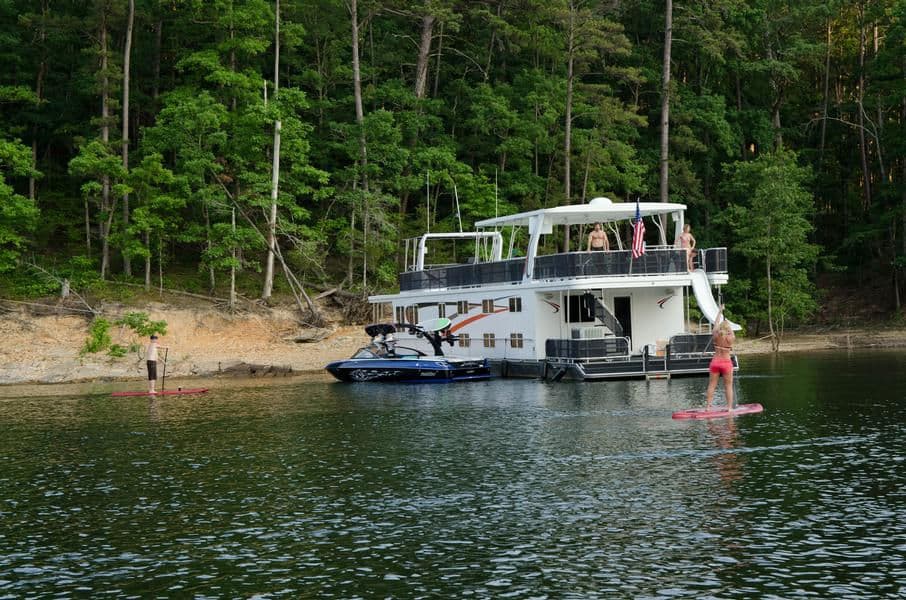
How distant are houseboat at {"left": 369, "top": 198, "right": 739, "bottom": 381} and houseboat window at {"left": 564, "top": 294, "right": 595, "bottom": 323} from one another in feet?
0.12

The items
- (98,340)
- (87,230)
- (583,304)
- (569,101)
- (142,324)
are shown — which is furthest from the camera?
(569,101)

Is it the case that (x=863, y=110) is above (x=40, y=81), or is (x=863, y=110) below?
above

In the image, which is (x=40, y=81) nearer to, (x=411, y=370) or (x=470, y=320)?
(x=470, y=320)

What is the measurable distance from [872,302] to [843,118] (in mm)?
14513

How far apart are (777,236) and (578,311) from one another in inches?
913

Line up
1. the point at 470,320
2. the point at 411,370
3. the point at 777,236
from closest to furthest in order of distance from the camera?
the point at 411,370 → the point at 470,320 → the point at 777,236

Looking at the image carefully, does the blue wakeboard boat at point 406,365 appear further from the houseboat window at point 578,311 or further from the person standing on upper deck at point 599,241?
the person standing on upper deck at point 599,241

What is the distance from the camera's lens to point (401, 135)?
5894cm

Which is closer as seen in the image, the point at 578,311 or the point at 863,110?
the point at 578,311

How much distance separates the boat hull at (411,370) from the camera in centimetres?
4091

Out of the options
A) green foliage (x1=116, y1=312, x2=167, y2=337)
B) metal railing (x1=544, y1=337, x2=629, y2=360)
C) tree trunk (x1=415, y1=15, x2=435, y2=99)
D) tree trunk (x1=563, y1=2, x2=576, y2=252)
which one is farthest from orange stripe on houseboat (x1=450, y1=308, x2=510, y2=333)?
tree trunk (x1=415, y1=15, x2=435, y2=99)

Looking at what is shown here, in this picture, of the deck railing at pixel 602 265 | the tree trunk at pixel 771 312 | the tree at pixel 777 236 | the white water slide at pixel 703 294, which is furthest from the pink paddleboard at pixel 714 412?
the tree at pixel 777 236

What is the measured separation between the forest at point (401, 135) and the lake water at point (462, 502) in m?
24.6

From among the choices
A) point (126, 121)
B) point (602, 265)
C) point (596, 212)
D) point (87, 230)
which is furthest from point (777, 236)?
point (87, 230)
